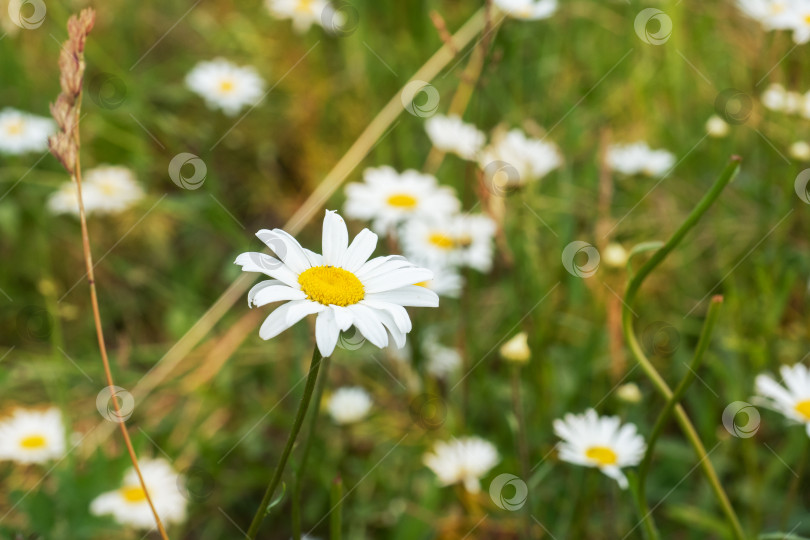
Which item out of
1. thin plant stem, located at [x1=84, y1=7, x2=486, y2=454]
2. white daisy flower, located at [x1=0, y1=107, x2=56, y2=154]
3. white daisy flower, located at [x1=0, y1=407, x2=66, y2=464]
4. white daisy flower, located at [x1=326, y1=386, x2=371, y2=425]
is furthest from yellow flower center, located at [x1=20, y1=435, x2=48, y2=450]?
white daisy flower, located at [x1=0, y1=107, x2=56, y2=154]

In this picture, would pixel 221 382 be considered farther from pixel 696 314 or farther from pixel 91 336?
pixel 696 314

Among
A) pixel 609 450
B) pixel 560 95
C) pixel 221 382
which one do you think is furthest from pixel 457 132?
pixel 609 450

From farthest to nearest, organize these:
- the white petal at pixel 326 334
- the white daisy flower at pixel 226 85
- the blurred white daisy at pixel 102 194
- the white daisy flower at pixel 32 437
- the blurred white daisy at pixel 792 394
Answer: the white daisy flower at pixel 226 85
the blurred white daisy at pixel 102 194
the white daisy flower at pixel 32 437
the blurred white daisy at pixel 792 394
the white petal at pixel 326 334

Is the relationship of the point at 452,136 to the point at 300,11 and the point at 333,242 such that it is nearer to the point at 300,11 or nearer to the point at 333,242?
the point at 300,11

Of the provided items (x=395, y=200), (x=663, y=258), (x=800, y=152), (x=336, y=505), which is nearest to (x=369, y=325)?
(x=336, y=505)

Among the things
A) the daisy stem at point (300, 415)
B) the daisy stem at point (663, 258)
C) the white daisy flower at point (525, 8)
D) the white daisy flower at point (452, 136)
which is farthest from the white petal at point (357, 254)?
the white daisy flower at point (525, 8)

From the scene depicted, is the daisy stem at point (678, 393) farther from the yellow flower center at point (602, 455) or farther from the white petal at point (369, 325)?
the white petal at point (369, 325)
